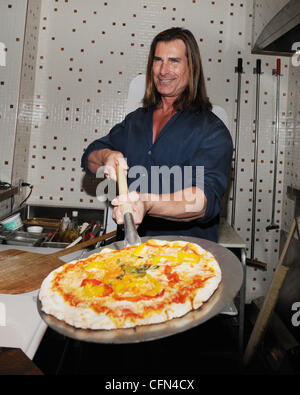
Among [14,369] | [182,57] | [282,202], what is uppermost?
[182,57]

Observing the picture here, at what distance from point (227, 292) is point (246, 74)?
2.36 meters

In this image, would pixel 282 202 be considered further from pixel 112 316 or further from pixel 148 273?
pixel 112 316

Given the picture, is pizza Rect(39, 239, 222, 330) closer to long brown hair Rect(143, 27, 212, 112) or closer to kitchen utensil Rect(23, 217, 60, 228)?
long brown hair Rect(143, 27, 212, 112)

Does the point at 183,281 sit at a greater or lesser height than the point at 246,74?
lesser

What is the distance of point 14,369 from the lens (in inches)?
30.2

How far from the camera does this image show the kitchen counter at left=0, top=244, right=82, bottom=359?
0.89 meters

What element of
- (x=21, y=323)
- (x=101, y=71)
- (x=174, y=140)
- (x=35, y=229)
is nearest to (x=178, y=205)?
(x=174, y=140)

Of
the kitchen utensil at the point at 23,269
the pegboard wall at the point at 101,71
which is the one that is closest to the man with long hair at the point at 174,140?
the kitchen utensil at the point at 23,269

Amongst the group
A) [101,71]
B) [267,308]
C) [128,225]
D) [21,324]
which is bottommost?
[267,308]

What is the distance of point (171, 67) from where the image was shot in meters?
1.58

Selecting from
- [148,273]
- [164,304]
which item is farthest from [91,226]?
[164,304]

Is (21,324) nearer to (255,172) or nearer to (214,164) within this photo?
(214,164)

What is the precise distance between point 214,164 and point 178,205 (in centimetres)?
29

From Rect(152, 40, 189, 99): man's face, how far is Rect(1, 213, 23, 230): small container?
1.22m
